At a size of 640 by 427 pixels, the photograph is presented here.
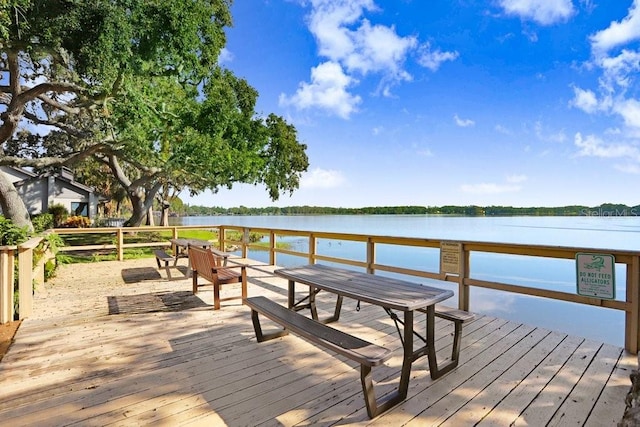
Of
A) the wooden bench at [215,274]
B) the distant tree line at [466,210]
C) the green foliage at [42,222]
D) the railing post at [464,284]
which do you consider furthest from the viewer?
the distant tree line at [466,210]

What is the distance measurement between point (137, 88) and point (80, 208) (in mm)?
17552

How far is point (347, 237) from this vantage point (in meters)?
5.86

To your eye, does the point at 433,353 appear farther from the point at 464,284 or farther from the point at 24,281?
the point at 24,281

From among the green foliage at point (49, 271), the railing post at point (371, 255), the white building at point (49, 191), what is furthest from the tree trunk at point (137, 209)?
the railing post at point (371, 255)

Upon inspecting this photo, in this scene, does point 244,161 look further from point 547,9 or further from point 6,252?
point 547,9

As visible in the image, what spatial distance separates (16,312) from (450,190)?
37.1 metres

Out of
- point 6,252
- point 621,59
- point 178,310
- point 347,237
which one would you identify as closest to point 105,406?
point 178,310

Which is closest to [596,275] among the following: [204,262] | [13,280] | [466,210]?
[204,262]

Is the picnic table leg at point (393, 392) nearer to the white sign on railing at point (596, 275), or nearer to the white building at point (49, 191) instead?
the white sign on railing at point (596, 275)

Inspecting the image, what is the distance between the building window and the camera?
71.6 ft

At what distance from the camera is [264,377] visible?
2.50 metres

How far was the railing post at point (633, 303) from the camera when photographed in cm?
294

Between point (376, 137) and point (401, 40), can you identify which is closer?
point (401, 40)

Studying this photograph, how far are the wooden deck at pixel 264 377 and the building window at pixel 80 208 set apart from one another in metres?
22.1
